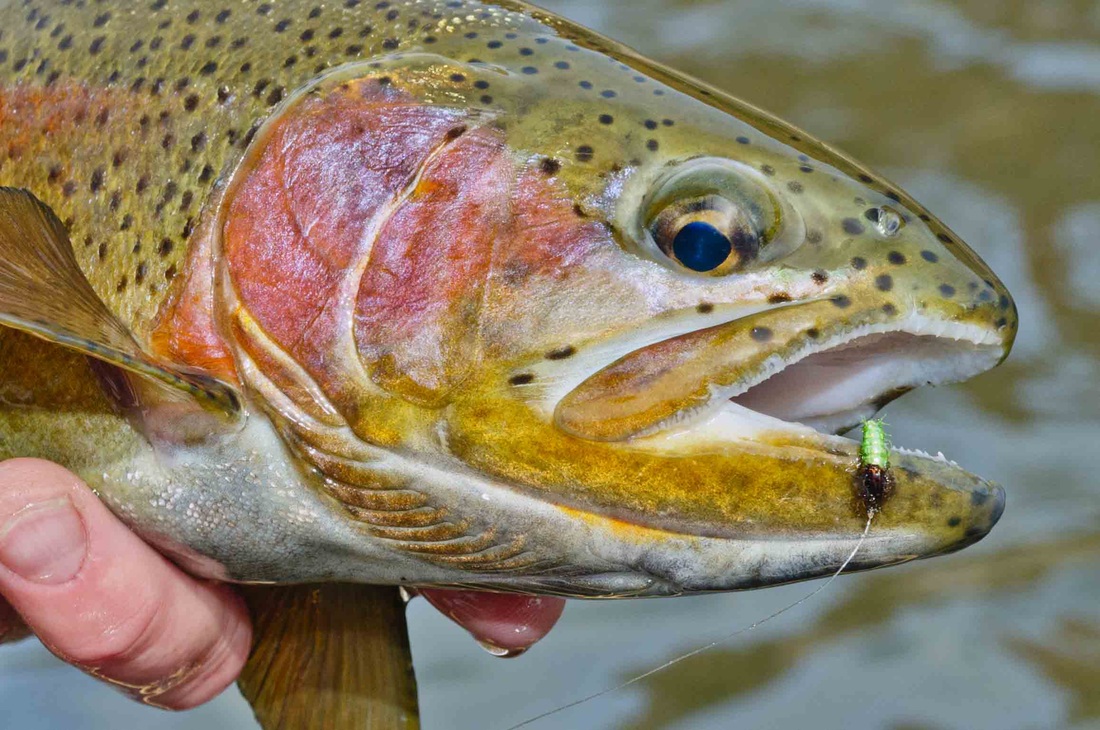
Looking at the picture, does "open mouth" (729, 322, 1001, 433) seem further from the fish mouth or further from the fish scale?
the fish scale

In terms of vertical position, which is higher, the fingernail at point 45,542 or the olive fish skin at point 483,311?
the olive fish skin at point 483,311

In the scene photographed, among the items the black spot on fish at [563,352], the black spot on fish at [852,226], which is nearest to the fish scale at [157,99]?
the black spot on fish at [563,352]

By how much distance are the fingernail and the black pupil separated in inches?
41.2

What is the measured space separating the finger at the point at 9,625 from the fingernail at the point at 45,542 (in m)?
0.62

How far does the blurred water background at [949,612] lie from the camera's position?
3523mm

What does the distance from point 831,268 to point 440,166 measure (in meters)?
0.58

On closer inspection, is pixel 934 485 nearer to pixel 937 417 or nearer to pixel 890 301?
pixel 890 301

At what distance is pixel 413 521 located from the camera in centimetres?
199

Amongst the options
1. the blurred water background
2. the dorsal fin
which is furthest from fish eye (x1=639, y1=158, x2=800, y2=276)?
the blurred water background

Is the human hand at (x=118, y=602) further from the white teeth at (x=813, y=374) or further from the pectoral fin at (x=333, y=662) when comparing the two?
the white teeth at (x=813, y=374)

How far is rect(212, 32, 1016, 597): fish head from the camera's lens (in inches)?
71.2

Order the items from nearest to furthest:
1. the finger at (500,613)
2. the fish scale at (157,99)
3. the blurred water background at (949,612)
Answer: the fish scale at (157,99) < the finger at (500,613) < the blurred water background at (949,612)

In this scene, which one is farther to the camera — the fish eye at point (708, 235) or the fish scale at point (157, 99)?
the fish scale at point (157, 99)

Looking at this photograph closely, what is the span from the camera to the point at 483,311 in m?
1.88
